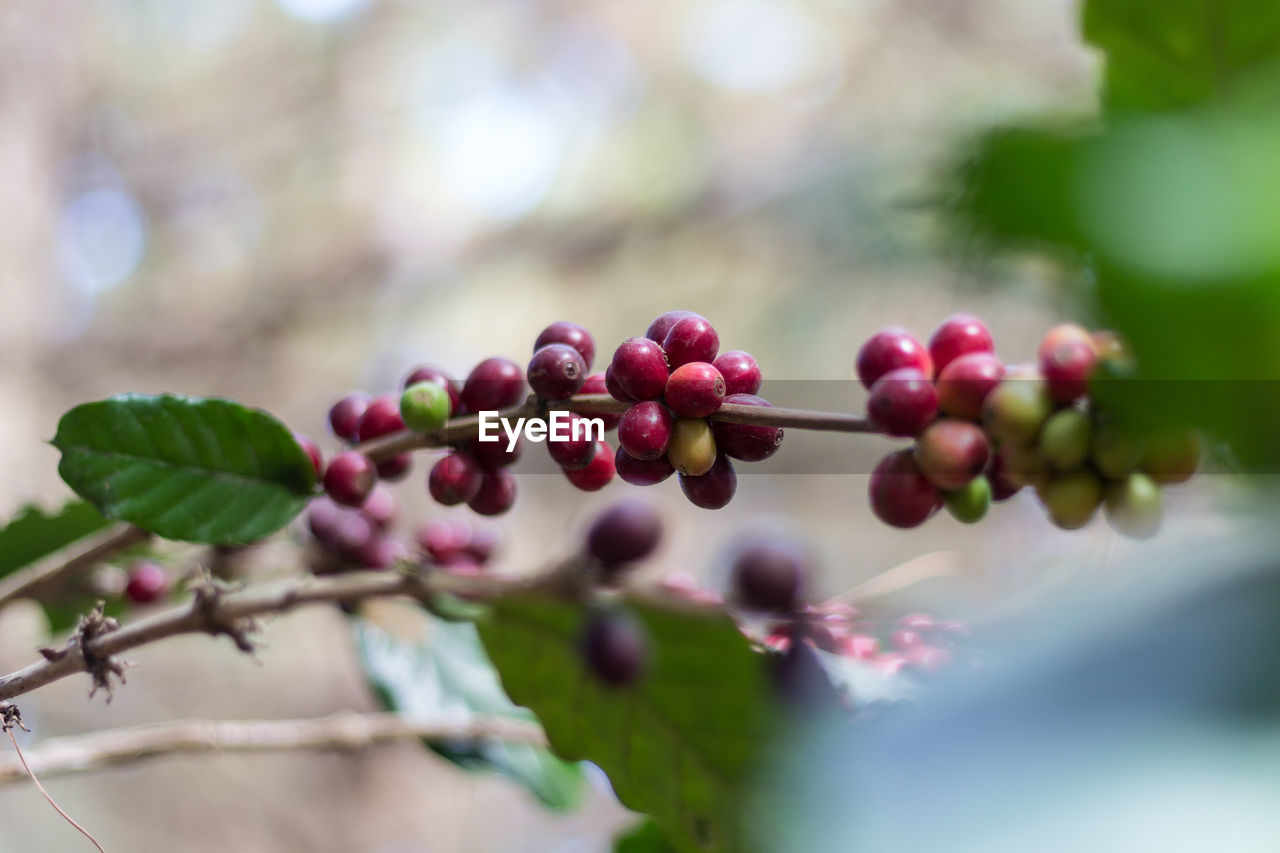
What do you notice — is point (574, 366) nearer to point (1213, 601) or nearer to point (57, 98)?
point (1213, 601)

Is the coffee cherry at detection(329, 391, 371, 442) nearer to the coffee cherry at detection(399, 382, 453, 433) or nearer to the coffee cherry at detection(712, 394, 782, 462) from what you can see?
the coffee cherry at detection(399, 382, 453, 433)

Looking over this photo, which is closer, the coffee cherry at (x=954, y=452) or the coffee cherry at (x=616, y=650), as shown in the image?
the coffee cherry at (x=954, y=452)

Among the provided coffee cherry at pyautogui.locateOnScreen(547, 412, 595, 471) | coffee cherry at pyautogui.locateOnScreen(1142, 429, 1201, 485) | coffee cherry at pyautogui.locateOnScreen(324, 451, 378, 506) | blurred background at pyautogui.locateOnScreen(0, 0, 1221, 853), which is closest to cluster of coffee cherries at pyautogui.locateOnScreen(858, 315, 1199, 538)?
coffee cherry at pyautogui.locateOnScreen(1142, 429, 1201, 485)

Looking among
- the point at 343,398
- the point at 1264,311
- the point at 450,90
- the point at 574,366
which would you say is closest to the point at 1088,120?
the point at 1264,311

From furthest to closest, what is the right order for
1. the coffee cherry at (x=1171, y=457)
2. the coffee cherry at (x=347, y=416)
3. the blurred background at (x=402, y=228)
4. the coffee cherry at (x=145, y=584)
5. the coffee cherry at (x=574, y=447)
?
the blurred background at (x=402, y=228), the coffee cherry at (x=145, y=584), the coffee cherry at (x=347, y=416), the coffee cherry at (x=574, y=447), the coffee cherry at (x=1171, y=457)

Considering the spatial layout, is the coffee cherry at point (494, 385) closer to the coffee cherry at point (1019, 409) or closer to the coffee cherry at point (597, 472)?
the coffee cherry at point (597, 472)

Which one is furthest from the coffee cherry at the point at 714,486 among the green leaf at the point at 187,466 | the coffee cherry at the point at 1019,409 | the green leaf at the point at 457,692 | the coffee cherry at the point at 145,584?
the coffee cherry at the point at 145,584

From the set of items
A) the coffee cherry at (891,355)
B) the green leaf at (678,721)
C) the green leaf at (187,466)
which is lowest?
the green leaf at (678,721)
